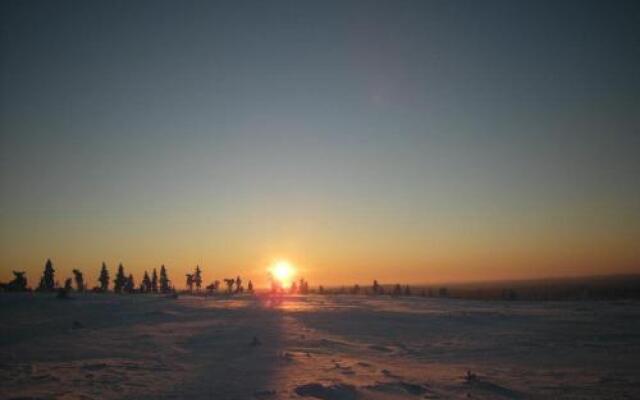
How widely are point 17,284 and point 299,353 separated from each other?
1533 inches

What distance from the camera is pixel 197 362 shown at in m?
15.6

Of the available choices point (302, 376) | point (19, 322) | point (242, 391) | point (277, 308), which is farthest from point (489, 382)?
point (19, 322)

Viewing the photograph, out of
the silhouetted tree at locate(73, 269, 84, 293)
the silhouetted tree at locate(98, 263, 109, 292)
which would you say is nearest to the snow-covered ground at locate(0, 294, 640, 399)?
the silhouetted tree at locate(73, 269, 84, 293)

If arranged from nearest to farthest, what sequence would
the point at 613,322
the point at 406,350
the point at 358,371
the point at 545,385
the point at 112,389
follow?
the point at 112,389 < the point at 545,385 < the point at 358,371 < the point at 406,350 < the point at 613,322

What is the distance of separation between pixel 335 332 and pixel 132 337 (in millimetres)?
9341

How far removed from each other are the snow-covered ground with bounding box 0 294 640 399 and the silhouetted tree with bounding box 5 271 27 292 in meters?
15.7

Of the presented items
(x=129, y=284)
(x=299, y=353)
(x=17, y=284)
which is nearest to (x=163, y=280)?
(x=129, y=284)

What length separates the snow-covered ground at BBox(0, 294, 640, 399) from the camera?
1257cm

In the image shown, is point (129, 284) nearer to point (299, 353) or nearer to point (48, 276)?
point (48, 276)

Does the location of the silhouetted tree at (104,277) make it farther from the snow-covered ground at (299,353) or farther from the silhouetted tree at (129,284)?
the snow-covered ground at (299,353)

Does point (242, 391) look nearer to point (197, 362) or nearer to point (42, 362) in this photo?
point (197, 362)

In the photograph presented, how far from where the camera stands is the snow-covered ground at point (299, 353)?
12570 mm

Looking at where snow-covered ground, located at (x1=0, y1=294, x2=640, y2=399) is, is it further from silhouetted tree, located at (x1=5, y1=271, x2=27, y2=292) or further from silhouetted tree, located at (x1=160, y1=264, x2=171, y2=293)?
silhouetted tree, located at (x1=160, y1=264, x2=171, y2=293)

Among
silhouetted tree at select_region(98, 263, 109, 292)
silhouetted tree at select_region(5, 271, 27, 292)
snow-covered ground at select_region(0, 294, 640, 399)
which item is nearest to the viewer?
snow-covered ground at select_region(0, 294, 640, 399)
